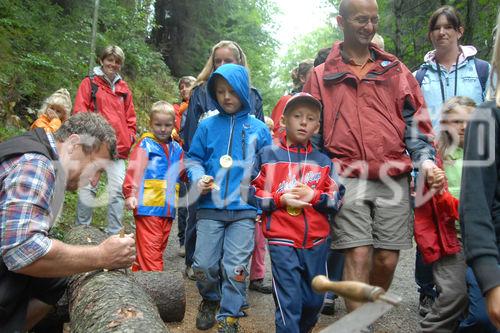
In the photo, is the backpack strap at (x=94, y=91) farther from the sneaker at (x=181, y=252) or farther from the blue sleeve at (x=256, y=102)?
the blue sleeve at (x=256, y=102)

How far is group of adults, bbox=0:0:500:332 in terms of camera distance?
2668 mm

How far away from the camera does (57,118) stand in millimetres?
6523

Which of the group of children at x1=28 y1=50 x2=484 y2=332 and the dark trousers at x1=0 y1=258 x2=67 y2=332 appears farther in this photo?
the group of children at x1=28 y1=50 x2=484 y2=332

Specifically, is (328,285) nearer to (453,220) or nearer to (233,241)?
(453,220)

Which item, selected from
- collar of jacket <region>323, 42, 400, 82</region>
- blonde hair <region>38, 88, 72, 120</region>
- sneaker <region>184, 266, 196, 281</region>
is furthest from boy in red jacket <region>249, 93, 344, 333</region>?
blonde hair <region>38, 88, 72, 120</region>

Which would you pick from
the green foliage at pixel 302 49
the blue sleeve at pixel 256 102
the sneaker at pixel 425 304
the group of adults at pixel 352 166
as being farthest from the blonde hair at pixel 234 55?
the green foliage at pixel 302 49

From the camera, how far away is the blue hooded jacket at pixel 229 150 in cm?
422

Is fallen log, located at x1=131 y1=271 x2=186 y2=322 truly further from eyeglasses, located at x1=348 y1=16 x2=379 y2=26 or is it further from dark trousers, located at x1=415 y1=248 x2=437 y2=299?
eyeglasses, located at x1=348 y1=16 x2=379 y2=26

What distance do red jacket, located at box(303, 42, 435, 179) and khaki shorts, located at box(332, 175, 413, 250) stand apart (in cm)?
9

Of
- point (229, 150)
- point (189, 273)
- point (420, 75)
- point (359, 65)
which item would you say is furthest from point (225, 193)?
point (420, 75)

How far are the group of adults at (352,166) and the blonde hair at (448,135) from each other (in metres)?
0.15

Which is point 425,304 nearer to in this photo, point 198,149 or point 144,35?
point 198,149

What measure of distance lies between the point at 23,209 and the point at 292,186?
1.75 metres

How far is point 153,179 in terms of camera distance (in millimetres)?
5238
